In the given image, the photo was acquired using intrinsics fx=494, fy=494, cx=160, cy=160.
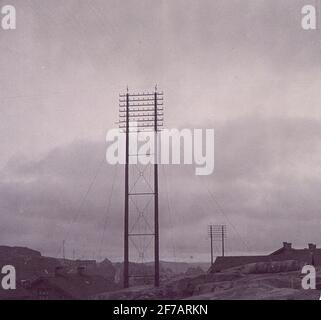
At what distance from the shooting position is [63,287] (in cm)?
5138

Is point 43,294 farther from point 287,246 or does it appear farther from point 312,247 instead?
point 312,247

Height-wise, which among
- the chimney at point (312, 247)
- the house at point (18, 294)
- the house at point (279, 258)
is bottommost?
the house at point (18, 294)

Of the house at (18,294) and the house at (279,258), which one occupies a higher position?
the house at (279,258)

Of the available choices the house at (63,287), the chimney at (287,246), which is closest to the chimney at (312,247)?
the chimney at (287,246)

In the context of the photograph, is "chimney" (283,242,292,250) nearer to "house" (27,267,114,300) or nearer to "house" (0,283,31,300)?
"house" (27,267,114,300)

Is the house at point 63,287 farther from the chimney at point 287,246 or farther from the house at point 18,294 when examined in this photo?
the chimney at point 287,246

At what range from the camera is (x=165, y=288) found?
36375 millimetres

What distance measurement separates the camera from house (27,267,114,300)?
164 feet

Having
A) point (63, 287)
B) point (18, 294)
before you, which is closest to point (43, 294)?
point (63, 287)

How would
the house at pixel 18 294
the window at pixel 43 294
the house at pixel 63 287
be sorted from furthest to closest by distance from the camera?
the house at pixel 63 287 → the window at pixel 43 294 → the house at pixel 18 294

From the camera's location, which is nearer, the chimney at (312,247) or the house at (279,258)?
the house at (279,258)

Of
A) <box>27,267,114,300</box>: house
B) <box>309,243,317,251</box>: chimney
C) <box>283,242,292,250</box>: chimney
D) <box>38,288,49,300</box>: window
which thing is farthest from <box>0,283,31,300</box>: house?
<box>309,243,317,251</box>: chimney

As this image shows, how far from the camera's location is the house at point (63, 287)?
50.1 meters
